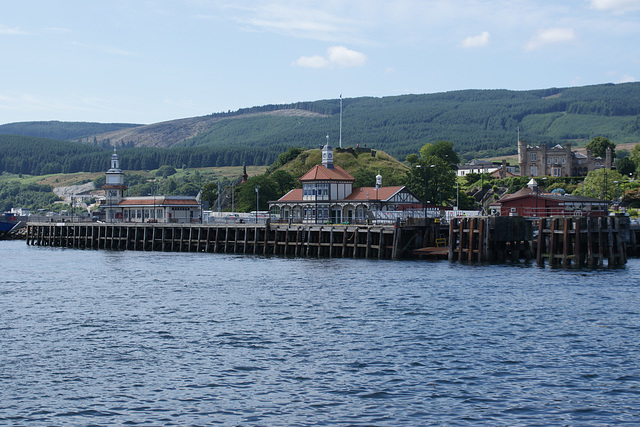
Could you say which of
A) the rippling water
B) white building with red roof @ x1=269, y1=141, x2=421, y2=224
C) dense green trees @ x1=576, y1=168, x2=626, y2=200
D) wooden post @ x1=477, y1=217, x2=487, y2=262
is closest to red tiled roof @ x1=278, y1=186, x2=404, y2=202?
white building with red roof @ x1=269, y1=141, x2=421, y2=224

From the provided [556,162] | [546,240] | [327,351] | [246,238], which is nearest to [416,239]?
[546,240]

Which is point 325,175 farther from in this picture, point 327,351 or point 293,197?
point 327,351

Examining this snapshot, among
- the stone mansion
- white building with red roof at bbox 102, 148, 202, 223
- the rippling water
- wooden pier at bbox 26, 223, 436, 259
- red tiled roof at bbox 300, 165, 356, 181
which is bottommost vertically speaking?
the rippling water

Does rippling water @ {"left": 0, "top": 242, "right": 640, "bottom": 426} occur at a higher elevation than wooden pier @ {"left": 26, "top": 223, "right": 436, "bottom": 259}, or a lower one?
lower

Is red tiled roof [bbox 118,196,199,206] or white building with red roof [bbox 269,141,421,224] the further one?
red tiled roof [bbox 118,196,199,206]

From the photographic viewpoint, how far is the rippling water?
26766mm

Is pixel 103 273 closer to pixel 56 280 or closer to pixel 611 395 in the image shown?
pixel 56 280

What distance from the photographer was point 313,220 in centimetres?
10375

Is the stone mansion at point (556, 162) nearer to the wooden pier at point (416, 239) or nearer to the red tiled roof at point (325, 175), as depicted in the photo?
the red tiled roof at point (325, 175)

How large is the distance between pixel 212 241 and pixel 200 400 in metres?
73.2

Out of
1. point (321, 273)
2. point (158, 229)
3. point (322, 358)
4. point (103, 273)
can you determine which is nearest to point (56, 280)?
point (103, 273)

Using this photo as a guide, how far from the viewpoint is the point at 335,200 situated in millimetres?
108188

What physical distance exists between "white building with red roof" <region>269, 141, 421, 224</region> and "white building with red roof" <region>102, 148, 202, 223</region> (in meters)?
17.9

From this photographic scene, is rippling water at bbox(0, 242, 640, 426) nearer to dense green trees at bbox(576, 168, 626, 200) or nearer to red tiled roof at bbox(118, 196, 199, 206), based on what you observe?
red tiled roof at bbox(118, 196, 199, 206)
